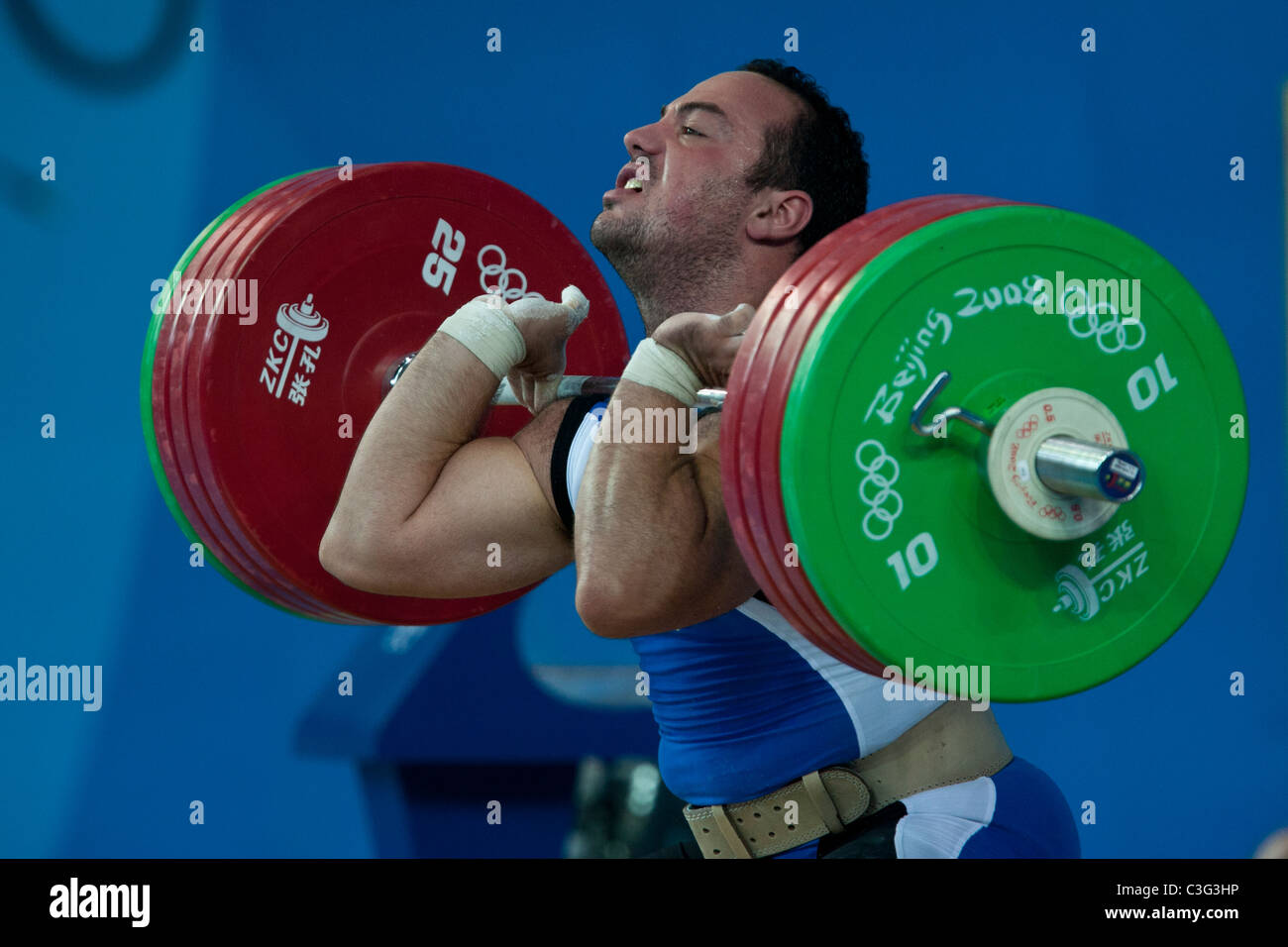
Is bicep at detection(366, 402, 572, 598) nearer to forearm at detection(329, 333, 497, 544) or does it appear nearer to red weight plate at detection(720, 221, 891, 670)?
forearm at detection(329, 333, 497, 544)

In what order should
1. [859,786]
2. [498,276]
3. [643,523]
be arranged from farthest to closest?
[498,276], [859,786], [643,523]

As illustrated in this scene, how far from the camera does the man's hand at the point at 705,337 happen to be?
1835 mm

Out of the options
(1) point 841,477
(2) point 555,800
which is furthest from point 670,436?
(2) point 555,800

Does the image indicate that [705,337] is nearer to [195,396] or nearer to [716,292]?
[716,292]

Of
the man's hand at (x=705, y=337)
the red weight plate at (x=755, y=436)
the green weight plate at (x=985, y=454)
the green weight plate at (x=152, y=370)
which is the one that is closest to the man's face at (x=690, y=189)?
the man's hand at (x=705, y=337)

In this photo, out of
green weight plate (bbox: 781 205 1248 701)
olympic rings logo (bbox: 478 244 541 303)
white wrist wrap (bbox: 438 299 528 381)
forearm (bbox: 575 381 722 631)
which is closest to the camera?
green weight plate (bbox: 781 205 1248 701)

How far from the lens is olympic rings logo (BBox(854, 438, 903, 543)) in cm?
152

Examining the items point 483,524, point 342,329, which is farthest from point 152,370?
point 483,524

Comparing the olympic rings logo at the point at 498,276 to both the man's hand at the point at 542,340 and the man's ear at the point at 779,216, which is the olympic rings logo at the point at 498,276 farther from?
the man's ear at the point at 779,216

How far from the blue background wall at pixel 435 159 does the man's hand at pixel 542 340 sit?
1.24 meters

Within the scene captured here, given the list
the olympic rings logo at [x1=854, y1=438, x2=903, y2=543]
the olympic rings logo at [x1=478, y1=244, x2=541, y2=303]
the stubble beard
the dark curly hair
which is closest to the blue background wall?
the dark curly hair

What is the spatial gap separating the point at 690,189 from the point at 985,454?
87cm

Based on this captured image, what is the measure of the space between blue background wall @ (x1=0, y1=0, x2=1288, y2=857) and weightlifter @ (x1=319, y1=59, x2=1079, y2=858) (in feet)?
3.85

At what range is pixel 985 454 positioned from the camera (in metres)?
1.55
